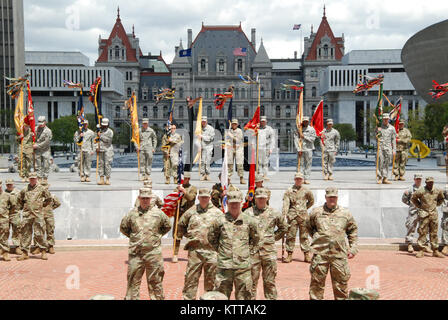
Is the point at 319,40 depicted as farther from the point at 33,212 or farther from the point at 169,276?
the point at 169,276

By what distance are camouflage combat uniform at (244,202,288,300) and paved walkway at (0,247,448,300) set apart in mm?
729

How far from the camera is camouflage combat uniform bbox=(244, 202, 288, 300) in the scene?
20.6 ft

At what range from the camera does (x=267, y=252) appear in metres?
6.61

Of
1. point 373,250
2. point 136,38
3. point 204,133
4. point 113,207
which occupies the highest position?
point 136,38

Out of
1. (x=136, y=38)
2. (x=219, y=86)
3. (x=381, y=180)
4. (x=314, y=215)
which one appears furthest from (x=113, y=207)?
(x=136, y=38)

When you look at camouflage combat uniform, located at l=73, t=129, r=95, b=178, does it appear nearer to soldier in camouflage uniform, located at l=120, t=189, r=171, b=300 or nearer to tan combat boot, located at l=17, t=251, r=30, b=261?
tan combat boot, located at l=17, t=251, r=30, b=261

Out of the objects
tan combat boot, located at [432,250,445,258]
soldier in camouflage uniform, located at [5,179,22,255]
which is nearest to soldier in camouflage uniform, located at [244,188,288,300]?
tan combat boot, located at [432,250,445,258]

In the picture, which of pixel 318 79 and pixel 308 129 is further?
pixel 318 79

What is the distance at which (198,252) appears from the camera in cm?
673

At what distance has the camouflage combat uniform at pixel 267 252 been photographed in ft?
20.6

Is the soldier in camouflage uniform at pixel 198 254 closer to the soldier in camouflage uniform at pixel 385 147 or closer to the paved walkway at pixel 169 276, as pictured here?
the paved walkway at pixel 169 276
